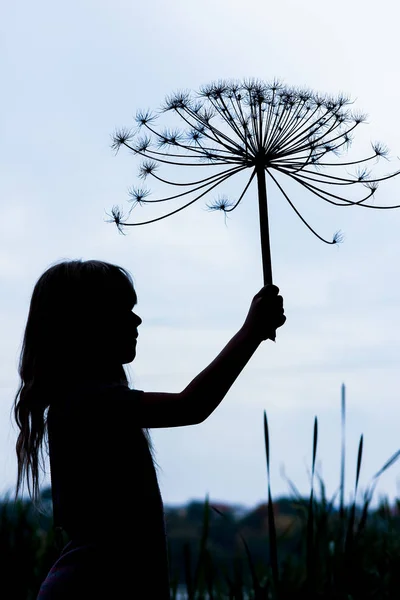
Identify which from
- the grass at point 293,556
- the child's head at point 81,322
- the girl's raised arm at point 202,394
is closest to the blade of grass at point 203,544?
the grass at point 293,556

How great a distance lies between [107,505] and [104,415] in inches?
11.0

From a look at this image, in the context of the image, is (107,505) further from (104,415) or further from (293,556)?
(293,556)

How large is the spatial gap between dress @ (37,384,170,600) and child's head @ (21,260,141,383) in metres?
0.15

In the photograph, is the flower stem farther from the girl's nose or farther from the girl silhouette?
the girl's nose

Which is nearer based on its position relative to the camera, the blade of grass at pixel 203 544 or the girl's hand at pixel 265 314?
the girl's hand at pixel 265 314

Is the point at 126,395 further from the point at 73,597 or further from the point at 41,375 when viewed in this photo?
the point at 73,597

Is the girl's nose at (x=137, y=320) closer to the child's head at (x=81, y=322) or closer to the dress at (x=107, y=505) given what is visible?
the child's head at (x=81, y=322)

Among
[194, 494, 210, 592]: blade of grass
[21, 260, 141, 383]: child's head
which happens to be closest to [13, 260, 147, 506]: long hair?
[21, 260, 141, 383]: child's head

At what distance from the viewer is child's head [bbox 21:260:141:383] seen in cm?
290

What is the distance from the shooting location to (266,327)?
2.80 m

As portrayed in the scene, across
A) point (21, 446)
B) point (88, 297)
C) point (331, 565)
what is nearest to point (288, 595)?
point (331, 565)

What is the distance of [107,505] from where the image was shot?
2727 millimetres

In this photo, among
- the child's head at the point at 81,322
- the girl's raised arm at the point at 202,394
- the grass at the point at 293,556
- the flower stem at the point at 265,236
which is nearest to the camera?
the girl's raised arm at the point at 202,394

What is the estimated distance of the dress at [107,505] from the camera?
269 cm
